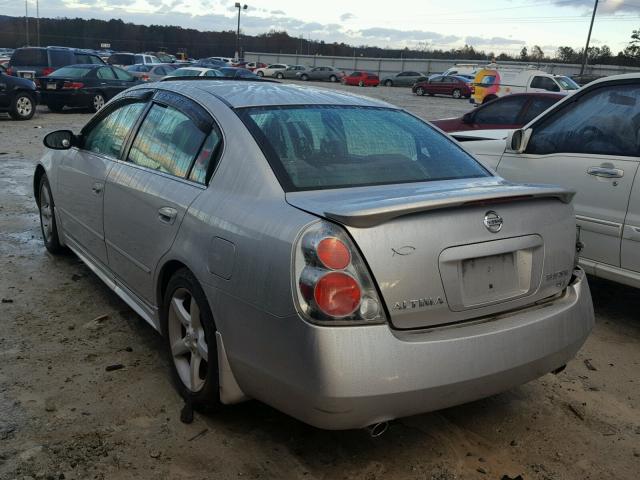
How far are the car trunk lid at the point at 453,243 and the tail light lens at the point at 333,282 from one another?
5 centimetres

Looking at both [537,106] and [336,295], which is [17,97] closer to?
[537,106]

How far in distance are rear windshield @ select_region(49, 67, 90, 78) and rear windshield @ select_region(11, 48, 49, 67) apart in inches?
89.0

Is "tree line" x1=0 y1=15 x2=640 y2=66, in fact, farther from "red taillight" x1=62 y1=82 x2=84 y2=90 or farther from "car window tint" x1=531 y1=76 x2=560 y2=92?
"red taillight" x1=62 y1=82 x2=84 y2=90

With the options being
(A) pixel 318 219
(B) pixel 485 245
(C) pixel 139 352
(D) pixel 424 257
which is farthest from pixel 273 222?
(C) pixel 139 352

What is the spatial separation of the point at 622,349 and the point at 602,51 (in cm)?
8847

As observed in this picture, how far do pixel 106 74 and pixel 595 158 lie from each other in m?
17.5

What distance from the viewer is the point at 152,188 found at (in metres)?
3.43

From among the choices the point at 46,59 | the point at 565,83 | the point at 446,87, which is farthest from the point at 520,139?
the point at 446,87

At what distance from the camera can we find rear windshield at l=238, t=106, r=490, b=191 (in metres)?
2.93

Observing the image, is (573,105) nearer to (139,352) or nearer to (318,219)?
(318,219)

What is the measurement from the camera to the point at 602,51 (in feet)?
268

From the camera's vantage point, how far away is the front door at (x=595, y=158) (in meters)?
4.31

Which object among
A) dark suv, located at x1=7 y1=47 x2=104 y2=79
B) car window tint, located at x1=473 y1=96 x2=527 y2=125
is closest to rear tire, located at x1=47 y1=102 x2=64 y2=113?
dark suv, located at x1=7 y1=47 x2=104 y2=79

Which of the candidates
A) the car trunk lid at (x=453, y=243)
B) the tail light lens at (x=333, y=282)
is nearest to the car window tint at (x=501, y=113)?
the car trunk lid at (x=453, y=243)
